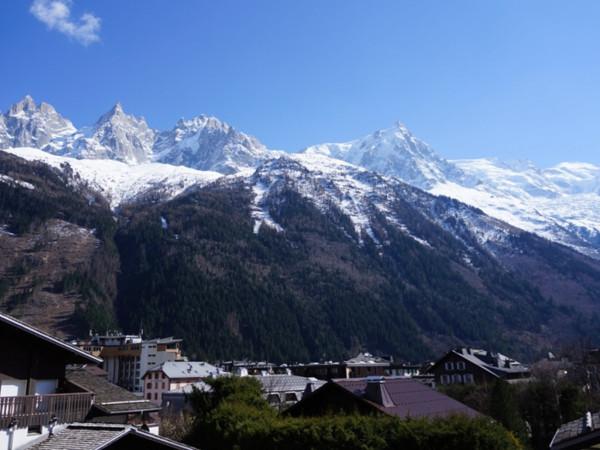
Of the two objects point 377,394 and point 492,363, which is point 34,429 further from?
point 492,363

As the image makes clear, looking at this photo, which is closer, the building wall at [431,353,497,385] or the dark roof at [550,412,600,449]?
the dark roof at [550,412,600,449]

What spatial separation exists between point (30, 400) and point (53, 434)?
3.75 feet

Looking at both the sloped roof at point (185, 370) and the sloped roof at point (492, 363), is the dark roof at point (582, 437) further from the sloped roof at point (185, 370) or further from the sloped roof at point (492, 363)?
the sloped roof at point (185, 370)

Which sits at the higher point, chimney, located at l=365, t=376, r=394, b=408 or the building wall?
the building wall

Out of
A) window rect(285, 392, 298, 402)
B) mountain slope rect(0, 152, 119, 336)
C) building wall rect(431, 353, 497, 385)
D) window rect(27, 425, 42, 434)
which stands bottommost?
window rect(285, 392, 298, 402)

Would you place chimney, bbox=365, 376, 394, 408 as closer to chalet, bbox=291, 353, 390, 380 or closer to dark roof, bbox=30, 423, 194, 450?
dark roof, bbox=30, 423, 194, 450

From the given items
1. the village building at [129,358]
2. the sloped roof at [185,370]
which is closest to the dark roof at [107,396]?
the sloped roof at [185,370]

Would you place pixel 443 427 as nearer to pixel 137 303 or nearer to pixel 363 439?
pixel 363 439

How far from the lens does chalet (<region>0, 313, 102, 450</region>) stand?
15.1m

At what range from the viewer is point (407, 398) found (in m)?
30.1

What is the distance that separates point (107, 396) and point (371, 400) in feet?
40.7

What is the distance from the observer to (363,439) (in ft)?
66.4

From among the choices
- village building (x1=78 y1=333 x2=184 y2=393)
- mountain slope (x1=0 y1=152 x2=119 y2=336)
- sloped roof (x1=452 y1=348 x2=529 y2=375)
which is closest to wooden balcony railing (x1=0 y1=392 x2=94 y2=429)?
sloped roof (x1=452 y1=348 x2=529 y2=375)

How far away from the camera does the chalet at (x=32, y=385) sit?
15133 mm
